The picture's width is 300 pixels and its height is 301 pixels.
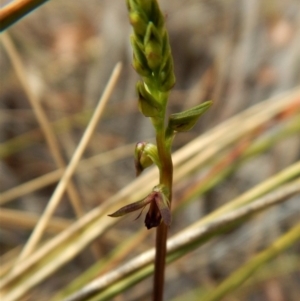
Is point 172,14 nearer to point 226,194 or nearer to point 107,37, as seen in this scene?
point 107,37

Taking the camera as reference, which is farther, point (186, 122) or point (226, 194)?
point (226, 194)

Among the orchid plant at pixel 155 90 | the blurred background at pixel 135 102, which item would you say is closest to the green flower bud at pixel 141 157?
the orchid plant at pixel 155 90

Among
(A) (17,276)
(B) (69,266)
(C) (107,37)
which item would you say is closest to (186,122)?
(A) (17,276)

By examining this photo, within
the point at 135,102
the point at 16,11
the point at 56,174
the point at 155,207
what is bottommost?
the point at 155,207

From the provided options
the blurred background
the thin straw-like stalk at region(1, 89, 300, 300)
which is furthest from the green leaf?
the blurred background

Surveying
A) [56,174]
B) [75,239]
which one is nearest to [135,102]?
[56,174]

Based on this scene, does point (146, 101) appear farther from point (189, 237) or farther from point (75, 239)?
point (75, 239)

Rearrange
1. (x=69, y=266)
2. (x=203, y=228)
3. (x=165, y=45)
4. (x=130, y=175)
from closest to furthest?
(x=165, y=45), (x=203, y=228), (x=69, y=266), (x=130, y=175)

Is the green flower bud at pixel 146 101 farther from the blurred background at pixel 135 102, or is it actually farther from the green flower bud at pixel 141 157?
the blurred background at pixel 135 102
